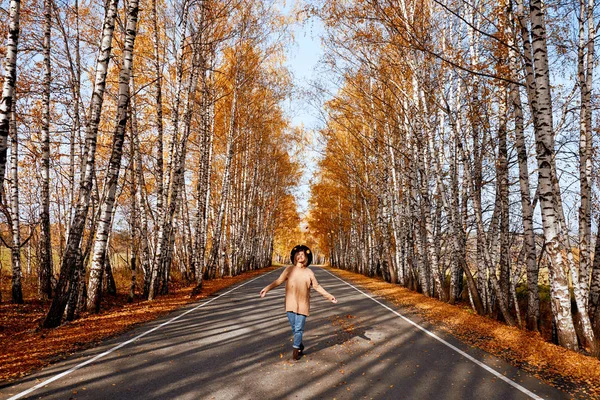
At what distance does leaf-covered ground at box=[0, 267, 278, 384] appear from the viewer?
20.3 feet

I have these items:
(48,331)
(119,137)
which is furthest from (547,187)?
(48,331)

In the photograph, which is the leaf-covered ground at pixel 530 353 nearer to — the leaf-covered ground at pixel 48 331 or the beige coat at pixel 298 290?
the beige coat at pixel 298 290

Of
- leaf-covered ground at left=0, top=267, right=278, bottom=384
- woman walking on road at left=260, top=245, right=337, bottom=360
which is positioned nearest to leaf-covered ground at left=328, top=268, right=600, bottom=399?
woman walking on road at left=260, top=245, right=337, bottom=360

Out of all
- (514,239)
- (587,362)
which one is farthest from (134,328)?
(514,239)

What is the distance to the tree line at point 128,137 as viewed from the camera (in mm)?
9852

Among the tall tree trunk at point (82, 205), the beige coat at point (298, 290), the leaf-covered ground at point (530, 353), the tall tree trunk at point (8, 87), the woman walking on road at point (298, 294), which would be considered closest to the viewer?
the leaf-covered ground at point (530, 353)

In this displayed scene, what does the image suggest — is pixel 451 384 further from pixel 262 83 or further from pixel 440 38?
pixel 262 83

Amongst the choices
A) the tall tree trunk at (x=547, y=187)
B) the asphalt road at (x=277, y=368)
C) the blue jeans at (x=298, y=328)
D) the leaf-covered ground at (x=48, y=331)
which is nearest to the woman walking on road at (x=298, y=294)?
the blue jeans at (x=298, y=328)

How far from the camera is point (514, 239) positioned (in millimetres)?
15219

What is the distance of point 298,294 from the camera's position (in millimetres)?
6566

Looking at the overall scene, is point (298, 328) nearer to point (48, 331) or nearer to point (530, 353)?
point (530, 353)

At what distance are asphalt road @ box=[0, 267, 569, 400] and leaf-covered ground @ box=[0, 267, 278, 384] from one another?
52cm

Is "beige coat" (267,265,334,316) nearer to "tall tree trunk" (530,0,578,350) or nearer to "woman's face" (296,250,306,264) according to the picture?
"woman's face" (296,250,306,264)

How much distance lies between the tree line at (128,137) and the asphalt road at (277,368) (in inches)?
147
